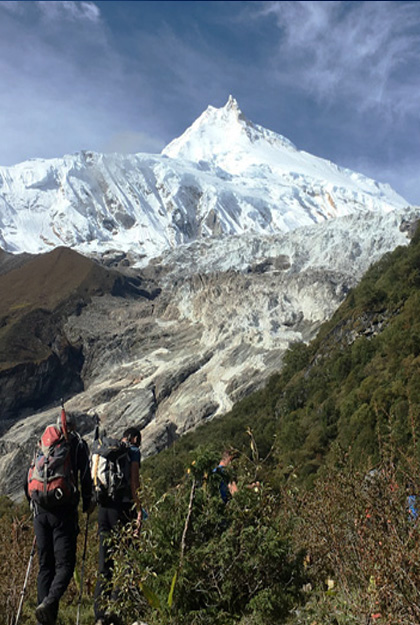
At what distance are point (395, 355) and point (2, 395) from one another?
72.0m

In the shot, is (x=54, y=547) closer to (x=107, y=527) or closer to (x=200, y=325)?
(x=107, y=527)

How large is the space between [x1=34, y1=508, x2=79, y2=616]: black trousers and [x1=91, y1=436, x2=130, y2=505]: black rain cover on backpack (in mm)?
328

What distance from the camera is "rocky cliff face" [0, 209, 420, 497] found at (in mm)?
74312

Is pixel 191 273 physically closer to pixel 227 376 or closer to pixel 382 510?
pixel 227 376

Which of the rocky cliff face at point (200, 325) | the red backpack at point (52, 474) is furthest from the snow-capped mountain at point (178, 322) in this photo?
the red backpack at point (52, 474)

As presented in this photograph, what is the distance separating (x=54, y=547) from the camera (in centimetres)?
471

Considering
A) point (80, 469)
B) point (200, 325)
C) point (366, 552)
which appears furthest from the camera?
point (200, 325)

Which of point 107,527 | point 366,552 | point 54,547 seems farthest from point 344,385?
point 366,552

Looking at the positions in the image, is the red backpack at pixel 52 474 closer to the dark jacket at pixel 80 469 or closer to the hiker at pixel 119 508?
the dark jacket at pixel 80 469

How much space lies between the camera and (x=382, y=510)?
3414 millimetres

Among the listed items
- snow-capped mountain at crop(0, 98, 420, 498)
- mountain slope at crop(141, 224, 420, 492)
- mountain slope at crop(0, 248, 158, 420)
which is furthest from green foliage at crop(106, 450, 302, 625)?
mountain slope at crop(0, 248, 158, 420)

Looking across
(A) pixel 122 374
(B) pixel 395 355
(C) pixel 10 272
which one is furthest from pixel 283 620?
(C) pixel 10 272

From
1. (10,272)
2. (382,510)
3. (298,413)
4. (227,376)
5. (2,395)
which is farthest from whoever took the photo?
(10,272)

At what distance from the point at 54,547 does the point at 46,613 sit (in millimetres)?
509
